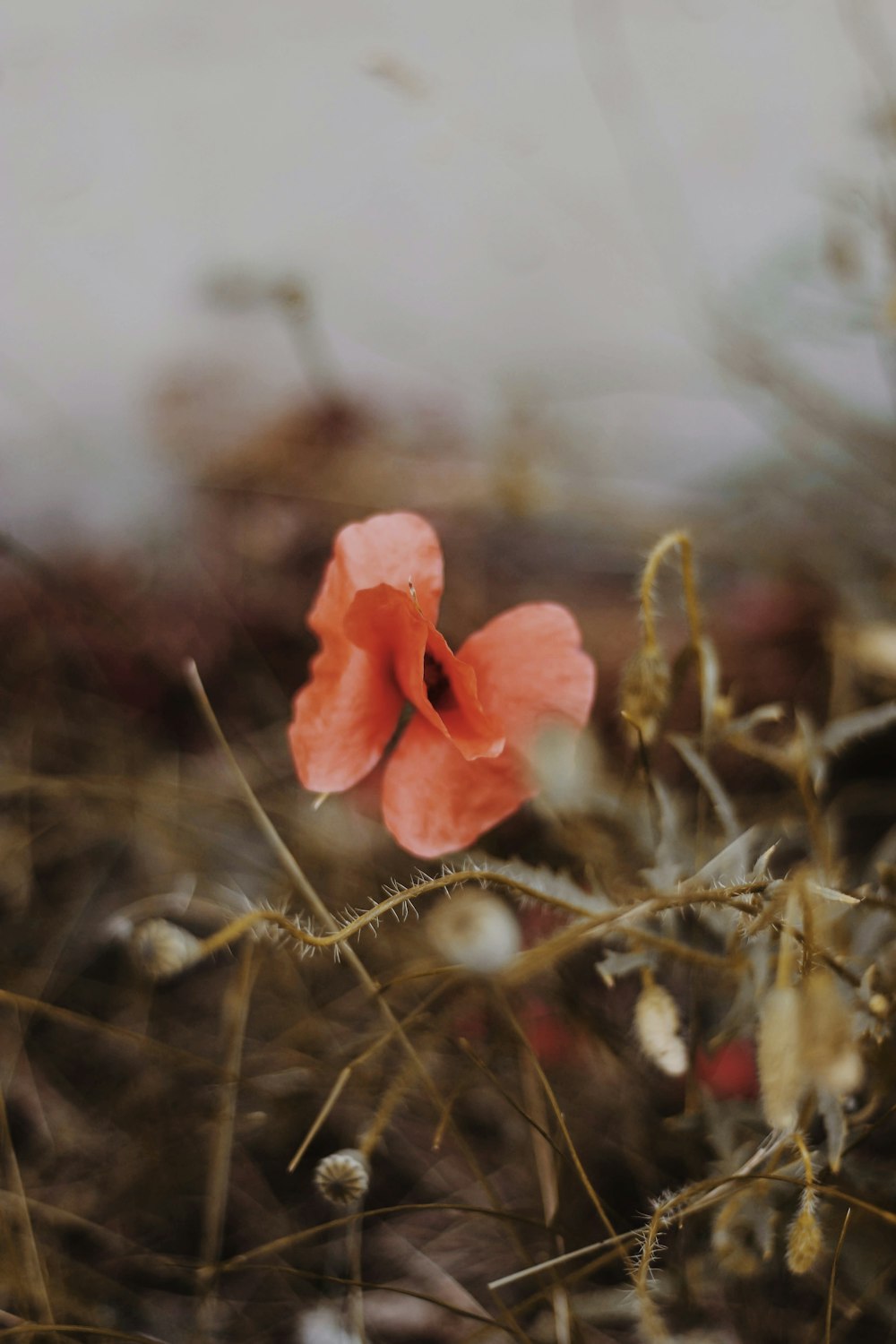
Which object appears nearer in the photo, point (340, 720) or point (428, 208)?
point (340, 720)

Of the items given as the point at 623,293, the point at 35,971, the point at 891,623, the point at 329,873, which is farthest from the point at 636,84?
the point at 35,971

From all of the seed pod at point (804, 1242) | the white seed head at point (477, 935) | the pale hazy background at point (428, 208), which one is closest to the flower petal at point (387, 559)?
the white seed head at point (477, 935)

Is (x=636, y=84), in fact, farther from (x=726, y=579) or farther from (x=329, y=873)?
(x=329, y=873)

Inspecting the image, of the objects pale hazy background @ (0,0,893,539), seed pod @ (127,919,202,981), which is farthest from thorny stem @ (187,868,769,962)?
pale hazy background @ (0,0,893,539)

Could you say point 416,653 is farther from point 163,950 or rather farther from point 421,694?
point 163,950

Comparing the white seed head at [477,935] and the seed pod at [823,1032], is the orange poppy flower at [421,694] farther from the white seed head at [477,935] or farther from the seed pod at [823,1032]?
the seed pod at [823,1032]

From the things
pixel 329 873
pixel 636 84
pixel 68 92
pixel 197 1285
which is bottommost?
pixel 197 1285

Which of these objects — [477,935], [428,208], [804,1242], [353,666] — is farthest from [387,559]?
[428,208]
